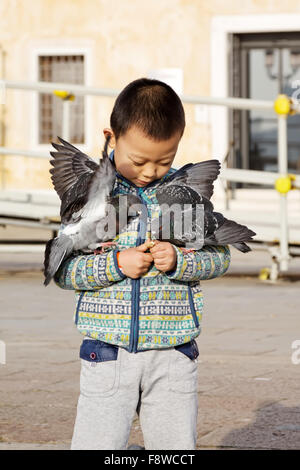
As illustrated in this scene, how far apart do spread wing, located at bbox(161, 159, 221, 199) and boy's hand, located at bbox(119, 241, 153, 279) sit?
0.24 m

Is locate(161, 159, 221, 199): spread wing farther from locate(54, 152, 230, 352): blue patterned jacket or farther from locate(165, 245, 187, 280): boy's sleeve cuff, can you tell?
locate(165, 245, 187, 280): boy's sleeve cuff

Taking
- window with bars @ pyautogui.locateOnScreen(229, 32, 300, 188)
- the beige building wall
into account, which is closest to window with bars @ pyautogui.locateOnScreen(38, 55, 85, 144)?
the beige building wall

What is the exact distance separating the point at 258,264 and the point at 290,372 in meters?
6.39

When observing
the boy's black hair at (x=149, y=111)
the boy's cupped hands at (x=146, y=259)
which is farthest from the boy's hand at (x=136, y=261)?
the boy's black hair at (x=149, y=111)

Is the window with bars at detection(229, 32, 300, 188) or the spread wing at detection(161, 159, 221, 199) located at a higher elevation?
the window with bars at detection(229, 32, 300, 188)

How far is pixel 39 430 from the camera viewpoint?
407 centimetres

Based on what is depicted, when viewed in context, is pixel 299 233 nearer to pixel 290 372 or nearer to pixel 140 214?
pixel 290 372

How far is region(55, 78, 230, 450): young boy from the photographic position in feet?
9.18

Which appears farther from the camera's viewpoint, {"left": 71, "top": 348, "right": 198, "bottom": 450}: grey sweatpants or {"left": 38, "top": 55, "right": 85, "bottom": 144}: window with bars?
{"left": 38, "top": 55, "right": 85, "bottom": 144}: window with bars

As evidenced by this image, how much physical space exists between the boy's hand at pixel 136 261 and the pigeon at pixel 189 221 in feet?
0.29

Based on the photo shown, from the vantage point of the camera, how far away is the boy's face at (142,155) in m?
2.77

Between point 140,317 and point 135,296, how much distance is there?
55 millimetres

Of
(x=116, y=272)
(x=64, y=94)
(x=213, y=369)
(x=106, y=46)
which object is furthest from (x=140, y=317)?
(x=106, y=46)

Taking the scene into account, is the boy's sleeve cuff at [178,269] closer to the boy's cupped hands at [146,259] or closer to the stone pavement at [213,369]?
the boy's cupped hands at [146,259]
